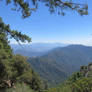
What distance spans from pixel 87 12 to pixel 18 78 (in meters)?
7.48

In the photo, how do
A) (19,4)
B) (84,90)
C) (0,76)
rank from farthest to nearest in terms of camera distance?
(0,76), (84,90), (19,4)

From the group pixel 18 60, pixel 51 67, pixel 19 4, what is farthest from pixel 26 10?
pixel 51 67

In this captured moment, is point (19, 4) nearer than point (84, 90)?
Yes

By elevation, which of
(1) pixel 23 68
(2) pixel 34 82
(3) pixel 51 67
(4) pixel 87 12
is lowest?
(3) pixel 51 67

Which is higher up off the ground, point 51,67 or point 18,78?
point 18,78

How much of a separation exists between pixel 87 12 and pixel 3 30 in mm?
7952

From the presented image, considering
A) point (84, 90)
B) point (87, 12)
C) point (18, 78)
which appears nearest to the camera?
point (87, 12)

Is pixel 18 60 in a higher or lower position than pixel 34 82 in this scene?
higher

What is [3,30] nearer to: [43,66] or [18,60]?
[18,60]

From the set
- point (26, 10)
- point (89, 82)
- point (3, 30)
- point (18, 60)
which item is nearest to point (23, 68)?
point (18, 60)

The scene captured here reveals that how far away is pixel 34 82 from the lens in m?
19.5

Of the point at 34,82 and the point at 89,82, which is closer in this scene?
the point at 89,82

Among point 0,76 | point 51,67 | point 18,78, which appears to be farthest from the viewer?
point 51,67

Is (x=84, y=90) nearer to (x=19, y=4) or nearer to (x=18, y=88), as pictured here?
(x=18, y=88)
